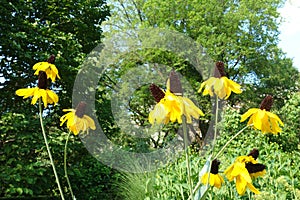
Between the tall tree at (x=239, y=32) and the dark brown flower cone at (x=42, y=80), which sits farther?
the tall tree at (x=239, y=32)

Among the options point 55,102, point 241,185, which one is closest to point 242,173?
point 241,185

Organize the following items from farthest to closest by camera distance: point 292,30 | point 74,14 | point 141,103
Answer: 1. point 292,30
2. point 141,103
3. point 74,14

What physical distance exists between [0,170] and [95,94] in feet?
6.42

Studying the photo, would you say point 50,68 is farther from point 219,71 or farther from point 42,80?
point 219,71

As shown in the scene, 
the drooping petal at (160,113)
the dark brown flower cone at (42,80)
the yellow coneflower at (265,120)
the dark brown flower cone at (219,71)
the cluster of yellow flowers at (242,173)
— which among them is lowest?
the cluster of yellow flowers at (242,173)

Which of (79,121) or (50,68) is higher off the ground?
(50,68)

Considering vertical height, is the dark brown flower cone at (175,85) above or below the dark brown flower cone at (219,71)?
below

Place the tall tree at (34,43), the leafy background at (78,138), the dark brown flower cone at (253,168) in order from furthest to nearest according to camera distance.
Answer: the tall tree at (34,43) < the leafy background at (78,138) < the dark brown flower cone at (253,168)

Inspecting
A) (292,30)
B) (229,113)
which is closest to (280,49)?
(292,30)

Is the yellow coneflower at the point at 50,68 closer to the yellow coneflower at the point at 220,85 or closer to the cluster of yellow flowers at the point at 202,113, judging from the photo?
the cluster of yellow flowers at the point at 202,113

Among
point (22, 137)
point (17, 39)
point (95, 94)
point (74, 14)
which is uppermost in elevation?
point (74, 14)

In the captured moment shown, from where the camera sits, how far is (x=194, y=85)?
11133 mm

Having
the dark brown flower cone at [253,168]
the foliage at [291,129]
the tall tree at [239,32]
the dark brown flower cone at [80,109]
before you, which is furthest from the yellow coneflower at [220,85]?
the tall tree at [239,32]

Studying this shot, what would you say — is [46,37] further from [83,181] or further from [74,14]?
[83,181]
